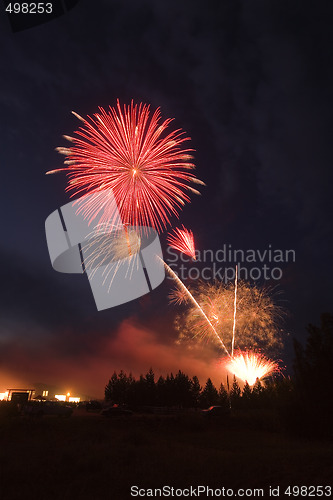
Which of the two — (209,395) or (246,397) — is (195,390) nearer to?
(209,395)

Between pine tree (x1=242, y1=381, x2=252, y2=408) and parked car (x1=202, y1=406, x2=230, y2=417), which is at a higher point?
pine tree (x1=242, y1=381, x2=252, y2=408)

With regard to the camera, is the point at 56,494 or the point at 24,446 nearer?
the point at 56,494

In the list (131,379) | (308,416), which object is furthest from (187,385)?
(308,416)

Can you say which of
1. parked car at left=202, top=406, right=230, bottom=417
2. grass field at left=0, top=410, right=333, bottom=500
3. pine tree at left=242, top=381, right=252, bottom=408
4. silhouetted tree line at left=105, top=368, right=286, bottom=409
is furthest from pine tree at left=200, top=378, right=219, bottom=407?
grass field at left=0, top=410, right=333, bottom=500

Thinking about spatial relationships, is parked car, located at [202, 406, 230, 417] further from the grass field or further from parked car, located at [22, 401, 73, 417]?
the grass field

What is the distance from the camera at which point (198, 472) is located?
459 inches

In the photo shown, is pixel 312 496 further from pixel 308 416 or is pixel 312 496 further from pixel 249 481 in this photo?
pixel 308 416

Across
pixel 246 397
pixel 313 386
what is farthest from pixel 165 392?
pixel 313 386

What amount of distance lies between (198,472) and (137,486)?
2.48 meters

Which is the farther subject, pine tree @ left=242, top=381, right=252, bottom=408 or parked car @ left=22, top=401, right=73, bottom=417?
pine tree @ left=242, top=381, right=252, bottom=408

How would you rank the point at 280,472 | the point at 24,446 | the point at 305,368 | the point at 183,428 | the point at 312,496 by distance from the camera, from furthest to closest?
the point at 183,428, the point at 305,368, the point at 24,446, the point at 280,472, the point at 312,496

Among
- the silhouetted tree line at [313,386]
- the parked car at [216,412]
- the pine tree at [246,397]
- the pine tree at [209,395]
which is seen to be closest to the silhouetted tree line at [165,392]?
the pine tree at [209,395]

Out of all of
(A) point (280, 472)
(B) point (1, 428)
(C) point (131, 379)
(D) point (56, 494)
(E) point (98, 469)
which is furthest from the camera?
(C) point (131, 379)

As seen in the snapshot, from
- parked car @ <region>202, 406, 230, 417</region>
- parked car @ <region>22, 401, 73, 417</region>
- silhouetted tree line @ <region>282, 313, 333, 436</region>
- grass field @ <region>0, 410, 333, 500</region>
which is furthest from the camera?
parked car @ <region>202, 406, 230, 417</region>
